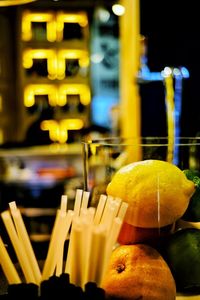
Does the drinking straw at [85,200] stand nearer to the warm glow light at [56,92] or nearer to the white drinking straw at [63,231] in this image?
the white drinking straw at [63,231]

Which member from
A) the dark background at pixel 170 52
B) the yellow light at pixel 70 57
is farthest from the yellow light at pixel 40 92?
the dark background at pixel 170 52

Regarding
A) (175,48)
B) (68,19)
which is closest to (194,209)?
(175,48)

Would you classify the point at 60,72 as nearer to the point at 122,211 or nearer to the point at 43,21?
the point at 43,21

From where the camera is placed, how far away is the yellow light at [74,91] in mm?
6228

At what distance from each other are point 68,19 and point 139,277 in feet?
19.2

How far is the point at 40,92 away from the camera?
20.4 ft

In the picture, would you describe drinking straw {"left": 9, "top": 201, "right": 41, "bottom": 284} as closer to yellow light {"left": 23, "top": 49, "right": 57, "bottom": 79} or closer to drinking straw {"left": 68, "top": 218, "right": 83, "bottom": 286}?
drinking straw {"left": 68, "top": 218, "right": 83, "bottom": 286}

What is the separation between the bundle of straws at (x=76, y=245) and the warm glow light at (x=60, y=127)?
5639 mm

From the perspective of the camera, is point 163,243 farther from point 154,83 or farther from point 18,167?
point 18,167

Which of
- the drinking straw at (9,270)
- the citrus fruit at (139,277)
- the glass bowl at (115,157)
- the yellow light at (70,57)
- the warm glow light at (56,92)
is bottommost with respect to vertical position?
the citrus fruit at (139,277)

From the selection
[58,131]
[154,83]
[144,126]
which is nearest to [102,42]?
[58,131]

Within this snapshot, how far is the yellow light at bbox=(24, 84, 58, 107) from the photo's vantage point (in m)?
Result: 6.20

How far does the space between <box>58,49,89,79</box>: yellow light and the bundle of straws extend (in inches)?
224

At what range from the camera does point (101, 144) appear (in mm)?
783
